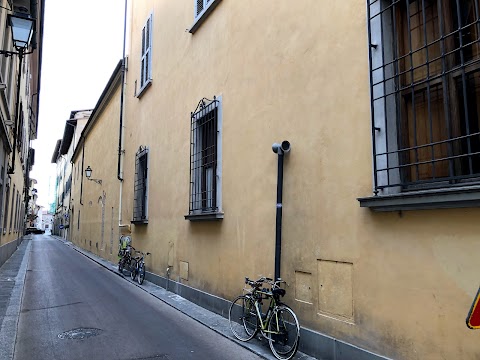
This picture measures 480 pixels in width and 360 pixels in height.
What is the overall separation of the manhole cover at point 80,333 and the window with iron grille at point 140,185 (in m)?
5.70

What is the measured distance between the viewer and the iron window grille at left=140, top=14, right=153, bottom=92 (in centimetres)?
1223

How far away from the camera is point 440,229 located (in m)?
3.48

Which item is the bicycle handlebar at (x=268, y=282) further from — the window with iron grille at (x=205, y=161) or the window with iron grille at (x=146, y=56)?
the window with iron grille at (x=146, y=56)

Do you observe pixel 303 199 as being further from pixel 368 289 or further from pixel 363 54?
pixel 363 54

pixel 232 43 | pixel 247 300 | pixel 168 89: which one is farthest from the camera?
pixel 168 89

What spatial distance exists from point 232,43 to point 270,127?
2.17 metres

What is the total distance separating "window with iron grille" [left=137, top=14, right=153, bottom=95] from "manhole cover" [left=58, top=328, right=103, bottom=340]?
24.8 ft

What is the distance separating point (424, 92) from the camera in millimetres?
3984

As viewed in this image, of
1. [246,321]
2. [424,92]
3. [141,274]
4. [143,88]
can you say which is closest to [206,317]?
[246,321]

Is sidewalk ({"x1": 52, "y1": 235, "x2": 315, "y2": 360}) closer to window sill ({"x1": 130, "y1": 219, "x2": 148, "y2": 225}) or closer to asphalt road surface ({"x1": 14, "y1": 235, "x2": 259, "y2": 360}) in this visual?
asphalt road surface ({"x1": 14, "y1": 235, "x2": 259, "y2": 360})

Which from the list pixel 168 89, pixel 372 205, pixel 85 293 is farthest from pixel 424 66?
pixel 85 293

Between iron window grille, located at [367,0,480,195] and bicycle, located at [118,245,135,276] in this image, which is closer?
iron window grille, located at [367,0,480,195]


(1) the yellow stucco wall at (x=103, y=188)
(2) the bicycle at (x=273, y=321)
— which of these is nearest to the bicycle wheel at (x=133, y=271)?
(1) the yellow stucco wall at (x=103, y=188)

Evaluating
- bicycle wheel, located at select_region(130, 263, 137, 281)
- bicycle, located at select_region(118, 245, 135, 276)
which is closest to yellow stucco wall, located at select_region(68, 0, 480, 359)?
bicycle wheel, located at select_region(130, 263, 137, 281)
